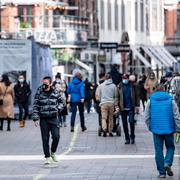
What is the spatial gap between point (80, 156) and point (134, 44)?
187 feet

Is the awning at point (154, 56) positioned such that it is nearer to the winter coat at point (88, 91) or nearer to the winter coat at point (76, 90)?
the winter coat at point (88, 91)

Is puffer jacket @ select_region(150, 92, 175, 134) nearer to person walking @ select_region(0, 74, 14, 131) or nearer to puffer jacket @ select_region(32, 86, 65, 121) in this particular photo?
puffer jacket @ select_region(32, 86, 65, 121)

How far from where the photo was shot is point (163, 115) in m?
17.0

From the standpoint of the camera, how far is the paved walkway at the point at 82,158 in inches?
705

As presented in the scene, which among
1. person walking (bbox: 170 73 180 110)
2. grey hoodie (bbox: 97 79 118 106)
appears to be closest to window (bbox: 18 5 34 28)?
grey hoodie (bbox: 97 79 118 106)

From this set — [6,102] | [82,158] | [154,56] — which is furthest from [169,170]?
[154,56]

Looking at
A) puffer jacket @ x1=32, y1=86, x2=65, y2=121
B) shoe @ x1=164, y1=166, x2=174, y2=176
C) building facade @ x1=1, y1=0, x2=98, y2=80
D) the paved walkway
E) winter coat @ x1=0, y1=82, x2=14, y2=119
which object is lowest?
the paved walkway

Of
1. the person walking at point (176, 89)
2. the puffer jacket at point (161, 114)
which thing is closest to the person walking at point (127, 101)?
the person walking at point (176, 89)

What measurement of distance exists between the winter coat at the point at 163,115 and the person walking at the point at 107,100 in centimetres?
925

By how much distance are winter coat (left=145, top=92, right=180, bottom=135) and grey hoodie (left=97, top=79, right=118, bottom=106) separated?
364 inches

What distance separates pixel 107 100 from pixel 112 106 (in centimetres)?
22

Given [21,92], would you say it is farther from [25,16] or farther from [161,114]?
[25,16]

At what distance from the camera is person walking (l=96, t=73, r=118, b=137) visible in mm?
26734

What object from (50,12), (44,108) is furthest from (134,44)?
(44,108)
